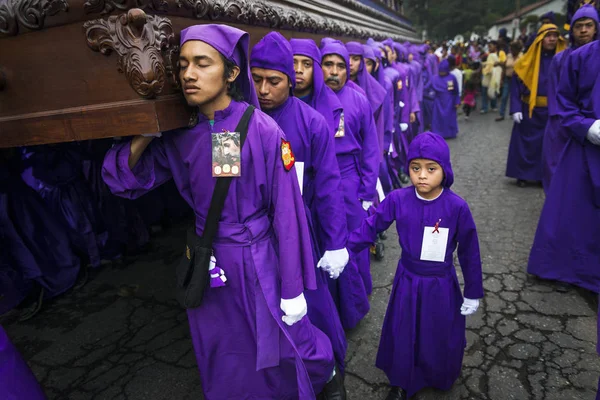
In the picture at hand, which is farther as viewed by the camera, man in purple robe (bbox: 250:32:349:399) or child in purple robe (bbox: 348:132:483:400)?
man in purple robe (bbox: 250:32:349:399)

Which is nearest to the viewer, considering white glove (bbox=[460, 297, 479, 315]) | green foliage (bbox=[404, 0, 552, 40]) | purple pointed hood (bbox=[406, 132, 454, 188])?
purple pointed hood (bbox=[406, 132, 454, 188])

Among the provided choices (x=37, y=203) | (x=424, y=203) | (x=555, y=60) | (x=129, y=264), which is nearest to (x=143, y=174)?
(x=424, y=203)

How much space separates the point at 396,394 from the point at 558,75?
3.44 m

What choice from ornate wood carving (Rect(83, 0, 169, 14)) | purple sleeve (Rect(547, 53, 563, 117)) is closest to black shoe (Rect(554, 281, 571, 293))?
purple sleeve (Rect(547, 53, 563, 117))

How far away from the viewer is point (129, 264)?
15.1ft

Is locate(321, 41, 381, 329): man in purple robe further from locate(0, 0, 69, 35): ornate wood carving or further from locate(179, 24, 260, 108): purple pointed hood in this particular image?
locate(0, 0, 69, 35): ornate wood carving

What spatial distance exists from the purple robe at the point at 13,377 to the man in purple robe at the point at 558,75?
162 inches

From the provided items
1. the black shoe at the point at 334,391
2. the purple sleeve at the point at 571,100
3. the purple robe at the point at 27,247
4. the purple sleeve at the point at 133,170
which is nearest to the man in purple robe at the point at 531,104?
the purple sleeve at the point at 571,100

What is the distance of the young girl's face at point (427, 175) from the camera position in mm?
2203

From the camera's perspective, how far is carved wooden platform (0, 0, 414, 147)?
1.52m

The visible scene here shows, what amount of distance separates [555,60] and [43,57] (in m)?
4.32

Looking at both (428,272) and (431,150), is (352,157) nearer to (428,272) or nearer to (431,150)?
(431,150)

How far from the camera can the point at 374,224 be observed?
2.43 m

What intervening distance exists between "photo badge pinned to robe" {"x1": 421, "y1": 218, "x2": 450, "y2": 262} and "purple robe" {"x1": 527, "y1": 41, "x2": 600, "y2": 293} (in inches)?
72.9
